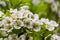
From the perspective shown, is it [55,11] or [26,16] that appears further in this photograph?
[55,11]

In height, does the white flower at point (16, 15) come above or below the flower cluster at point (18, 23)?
above

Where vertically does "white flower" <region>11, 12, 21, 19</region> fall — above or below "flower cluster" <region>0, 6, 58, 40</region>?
above

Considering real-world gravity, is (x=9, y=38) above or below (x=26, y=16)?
below

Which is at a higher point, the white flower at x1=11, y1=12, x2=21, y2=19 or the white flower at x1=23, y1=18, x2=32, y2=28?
the white flower at x1=11, y1=12, x2=21, y2=19

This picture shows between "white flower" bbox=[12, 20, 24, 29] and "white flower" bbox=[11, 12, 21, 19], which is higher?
"white flower" bbox=[11, 12, 21, 19]

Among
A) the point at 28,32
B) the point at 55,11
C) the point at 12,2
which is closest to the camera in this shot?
the point at 28,32

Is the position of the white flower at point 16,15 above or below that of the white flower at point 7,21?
above

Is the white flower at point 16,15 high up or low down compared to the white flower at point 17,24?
up

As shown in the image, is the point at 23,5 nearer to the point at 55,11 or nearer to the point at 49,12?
the point at 49,12

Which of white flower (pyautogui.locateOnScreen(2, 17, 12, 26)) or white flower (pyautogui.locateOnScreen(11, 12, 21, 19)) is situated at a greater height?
white flower (pyautogui.locateOnScreen(11, 12, 21, 19))

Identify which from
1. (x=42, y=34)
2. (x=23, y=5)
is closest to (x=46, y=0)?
(x=23, y=5)

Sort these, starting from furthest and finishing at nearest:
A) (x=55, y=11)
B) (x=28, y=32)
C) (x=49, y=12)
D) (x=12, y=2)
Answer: (x=55, y=11), (x=49, y=12), (x=12, y=2), (x=28, y=32)
